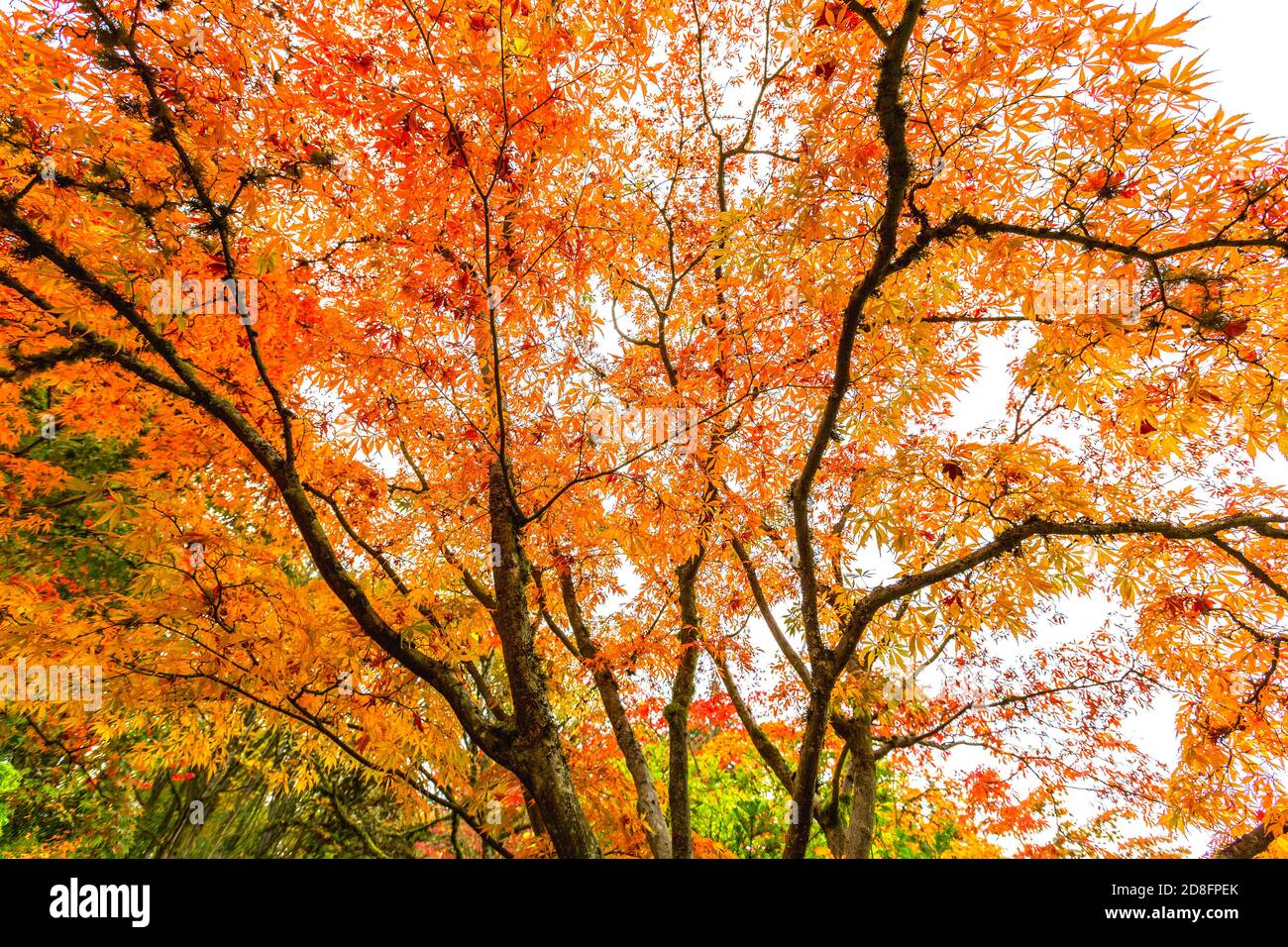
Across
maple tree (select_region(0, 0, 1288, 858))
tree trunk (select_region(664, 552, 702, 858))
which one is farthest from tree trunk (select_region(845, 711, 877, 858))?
tree trunk (select_region(664, 552, 702, 858))

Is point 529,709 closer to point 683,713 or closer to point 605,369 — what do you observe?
point 683,713

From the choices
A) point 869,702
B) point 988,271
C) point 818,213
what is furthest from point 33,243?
point 869,702

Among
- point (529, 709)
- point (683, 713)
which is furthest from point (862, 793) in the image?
point (529, 709)

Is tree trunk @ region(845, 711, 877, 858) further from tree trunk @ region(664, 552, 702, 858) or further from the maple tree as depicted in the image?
tree trunk @ region(664, 552, 702, 858)

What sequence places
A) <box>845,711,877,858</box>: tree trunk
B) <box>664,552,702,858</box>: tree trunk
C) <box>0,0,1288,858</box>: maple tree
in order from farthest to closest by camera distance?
<box>845,711,877,858</box>: tree trunk < <box>664,552,702,858</box>: tree trunk < <box>0,0,1288,858</box>: maple tree

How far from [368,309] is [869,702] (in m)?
4.15

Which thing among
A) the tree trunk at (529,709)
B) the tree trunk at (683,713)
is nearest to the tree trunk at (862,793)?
the tree trunk at (683,713)

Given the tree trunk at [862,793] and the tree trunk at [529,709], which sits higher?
the tree trunk at [529,709]

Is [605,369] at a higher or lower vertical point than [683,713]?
higher

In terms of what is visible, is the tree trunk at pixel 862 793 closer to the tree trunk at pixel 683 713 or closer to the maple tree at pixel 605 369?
the maple tree at pixel 605 369

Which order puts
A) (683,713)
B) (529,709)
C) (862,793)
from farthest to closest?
(862,793), (683,713), (529,709)

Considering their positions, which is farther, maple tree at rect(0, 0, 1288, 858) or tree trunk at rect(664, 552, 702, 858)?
tree trunk at rect(664, 552, 702, 858)

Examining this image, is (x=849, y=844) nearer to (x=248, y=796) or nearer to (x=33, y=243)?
(x=33, y=243)

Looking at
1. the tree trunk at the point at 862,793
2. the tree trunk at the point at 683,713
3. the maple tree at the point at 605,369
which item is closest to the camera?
the maple tree at the point at 605,369
